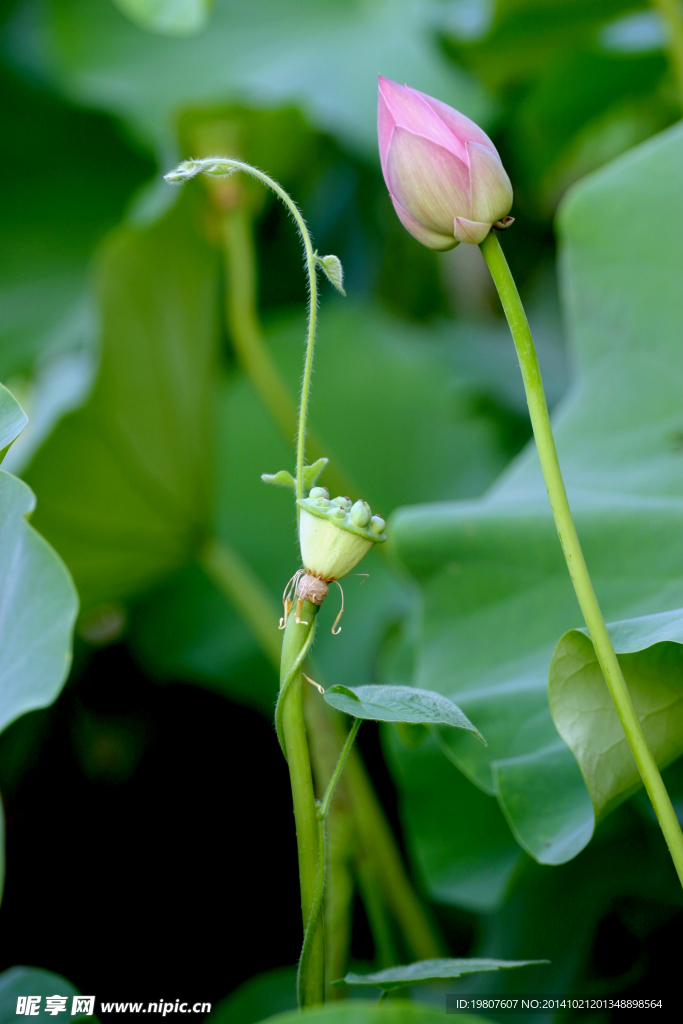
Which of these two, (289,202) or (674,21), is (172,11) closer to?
(674,21)

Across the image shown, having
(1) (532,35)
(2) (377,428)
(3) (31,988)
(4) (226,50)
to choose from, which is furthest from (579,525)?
(4) (226,50)

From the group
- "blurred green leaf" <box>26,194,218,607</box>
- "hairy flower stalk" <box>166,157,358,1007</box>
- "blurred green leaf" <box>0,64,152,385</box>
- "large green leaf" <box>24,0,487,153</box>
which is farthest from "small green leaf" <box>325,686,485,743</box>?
"blurred green leaf" <box>0,64,152,385</box>

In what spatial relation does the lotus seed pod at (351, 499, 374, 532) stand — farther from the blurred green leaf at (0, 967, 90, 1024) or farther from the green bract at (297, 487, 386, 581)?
the blurred green leaf at (0, 967, 90, 1024)

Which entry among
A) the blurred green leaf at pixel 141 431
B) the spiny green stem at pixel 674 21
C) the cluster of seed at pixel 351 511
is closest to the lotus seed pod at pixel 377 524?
the cluster of seed at pixel 351 511

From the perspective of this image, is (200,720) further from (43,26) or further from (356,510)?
(43,26)

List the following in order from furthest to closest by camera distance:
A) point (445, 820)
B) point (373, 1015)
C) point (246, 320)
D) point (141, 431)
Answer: point (246, 320), point (141, 431), point (445, 820), point (373, 1015)

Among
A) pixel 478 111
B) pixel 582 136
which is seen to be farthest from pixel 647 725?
pixel 582 136
